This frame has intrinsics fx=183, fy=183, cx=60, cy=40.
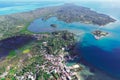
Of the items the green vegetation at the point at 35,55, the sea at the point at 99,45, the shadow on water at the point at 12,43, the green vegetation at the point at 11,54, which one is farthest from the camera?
the shadow on water at the point at 12,43

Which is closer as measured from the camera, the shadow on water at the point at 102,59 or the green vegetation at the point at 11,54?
the shadow on water at the point at 102,59

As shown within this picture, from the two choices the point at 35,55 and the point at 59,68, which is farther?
the point at 35,55

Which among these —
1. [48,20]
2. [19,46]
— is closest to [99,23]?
[48,20]

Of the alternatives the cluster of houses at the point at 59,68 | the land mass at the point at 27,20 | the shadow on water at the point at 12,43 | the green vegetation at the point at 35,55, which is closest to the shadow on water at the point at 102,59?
the cluster of houses at the point at 59,68

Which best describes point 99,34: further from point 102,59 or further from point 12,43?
point 12,43

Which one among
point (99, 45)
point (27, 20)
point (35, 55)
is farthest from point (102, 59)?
point (27, 20)

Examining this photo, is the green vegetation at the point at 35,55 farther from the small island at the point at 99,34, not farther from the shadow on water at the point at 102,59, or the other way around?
the small island at the point at 99,34

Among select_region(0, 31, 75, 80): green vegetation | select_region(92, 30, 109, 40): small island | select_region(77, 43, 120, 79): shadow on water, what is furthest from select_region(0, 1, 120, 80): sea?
select_region(0, 31, 75, 80): green vegetation

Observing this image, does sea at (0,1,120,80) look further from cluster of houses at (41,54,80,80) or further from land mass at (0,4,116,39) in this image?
cluster of houses at (41,54,80,80)

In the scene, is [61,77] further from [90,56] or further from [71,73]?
[90,56]
